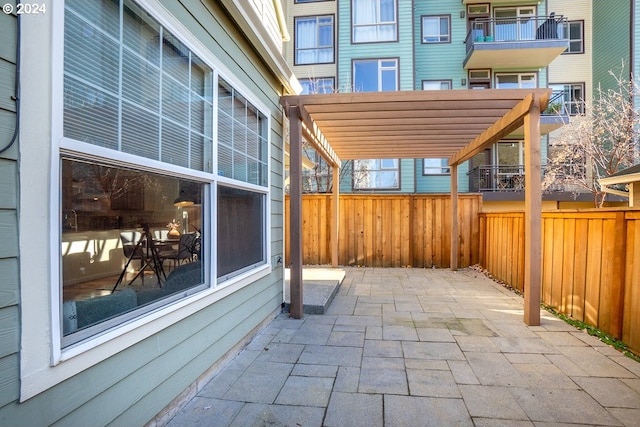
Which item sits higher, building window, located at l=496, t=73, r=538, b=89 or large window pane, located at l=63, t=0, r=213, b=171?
building window, located at l=496, t=73, r=538, b=89

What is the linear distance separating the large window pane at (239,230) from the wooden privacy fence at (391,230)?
4091mm

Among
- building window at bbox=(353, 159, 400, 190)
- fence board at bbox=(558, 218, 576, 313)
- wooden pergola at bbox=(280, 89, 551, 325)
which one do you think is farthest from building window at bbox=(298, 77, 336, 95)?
fence board at bbox=(558, 218, 576, 313)

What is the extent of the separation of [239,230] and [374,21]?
1000cm

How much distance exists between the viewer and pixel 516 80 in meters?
11.1

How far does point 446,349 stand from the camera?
312 centimetres

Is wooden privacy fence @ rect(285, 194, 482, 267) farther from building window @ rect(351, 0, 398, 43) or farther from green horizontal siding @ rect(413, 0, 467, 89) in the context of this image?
building window @ rect(351, 0, 398, 43)

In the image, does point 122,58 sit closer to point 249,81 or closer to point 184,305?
point 184,305

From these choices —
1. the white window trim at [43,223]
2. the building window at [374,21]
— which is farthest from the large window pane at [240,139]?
the building window at [374,21]

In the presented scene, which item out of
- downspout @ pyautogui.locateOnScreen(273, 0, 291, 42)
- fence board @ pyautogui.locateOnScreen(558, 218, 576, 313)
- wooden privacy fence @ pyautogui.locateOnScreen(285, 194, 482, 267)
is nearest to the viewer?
fence board @ pyautogui.locateOnScreen(558, 218, 576, 313)

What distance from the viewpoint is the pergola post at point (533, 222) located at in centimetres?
375

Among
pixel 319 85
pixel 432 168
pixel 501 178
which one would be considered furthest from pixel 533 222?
pixel 319 85

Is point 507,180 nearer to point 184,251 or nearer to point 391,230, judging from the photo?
point 391,230

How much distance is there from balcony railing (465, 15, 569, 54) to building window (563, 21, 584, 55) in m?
1.21

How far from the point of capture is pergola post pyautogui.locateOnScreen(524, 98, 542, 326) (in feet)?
12.3
